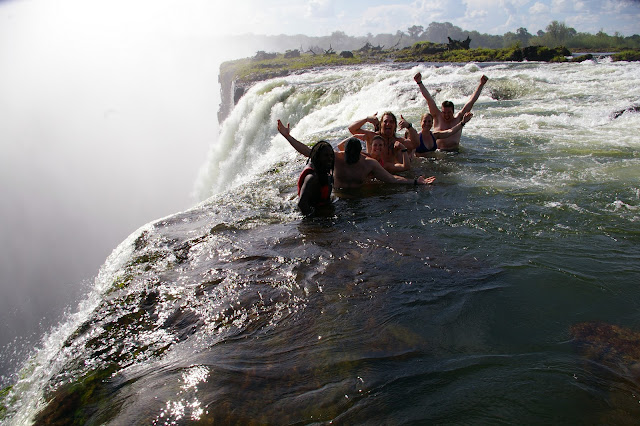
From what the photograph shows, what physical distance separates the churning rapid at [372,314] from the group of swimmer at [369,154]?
0.30m

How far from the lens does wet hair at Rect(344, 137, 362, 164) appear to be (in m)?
5.89

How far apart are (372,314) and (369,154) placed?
4120 mm

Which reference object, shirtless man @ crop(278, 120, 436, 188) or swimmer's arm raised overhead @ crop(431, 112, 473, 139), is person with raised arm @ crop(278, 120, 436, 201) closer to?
shirtless man @ crop(278, 120, 436, 188)

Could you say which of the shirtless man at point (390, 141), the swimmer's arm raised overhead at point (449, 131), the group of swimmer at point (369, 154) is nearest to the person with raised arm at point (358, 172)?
the group of swimmer at point (369, 154)

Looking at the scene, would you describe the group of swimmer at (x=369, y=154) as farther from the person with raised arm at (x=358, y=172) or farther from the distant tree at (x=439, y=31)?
the distant tree at (x=439, y=31)

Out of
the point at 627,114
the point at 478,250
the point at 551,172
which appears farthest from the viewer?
the point at 627,114

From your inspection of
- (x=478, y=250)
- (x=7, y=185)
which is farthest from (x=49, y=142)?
(x=478, y=250)

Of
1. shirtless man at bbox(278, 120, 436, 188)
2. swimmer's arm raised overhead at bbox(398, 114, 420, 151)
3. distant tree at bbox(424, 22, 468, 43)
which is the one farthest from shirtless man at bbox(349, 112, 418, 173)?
distant tree at bbox(424, 22, 468, 43)

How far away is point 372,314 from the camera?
3.16 m

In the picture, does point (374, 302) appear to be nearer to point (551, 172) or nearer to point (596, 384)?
point (596, 384)

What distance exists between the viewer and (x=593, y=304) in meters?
3.21

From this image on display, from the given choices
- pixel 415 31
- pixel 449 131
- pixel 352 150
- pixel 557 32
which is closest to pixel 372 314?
A: pixel 352 150

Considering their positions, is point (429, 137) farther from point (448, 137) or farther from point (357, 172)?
point (357, 172)

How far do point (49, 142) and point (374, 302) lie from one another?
231 ft
